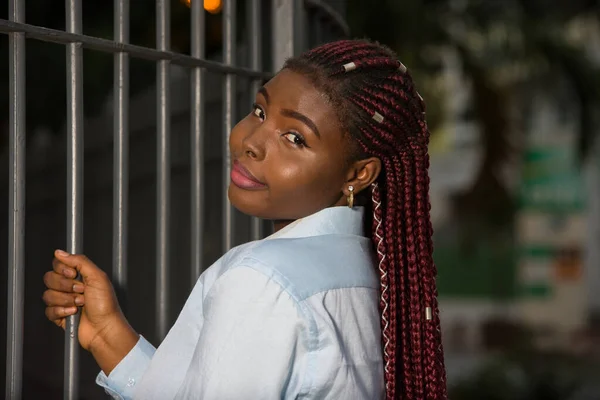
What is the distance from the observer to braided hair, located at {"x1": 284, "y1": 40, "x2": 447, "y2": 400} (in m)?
1.91

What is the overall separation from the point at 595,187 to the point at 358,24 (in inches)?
309

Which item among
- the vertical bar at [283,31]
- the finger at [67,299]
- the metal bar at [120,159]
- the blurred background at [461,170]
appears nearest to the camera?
the finger at [67,299]

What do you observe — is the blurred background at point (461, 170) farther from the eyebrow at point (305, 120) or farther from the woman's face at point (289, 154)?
the eyebrow at point (305, 120)

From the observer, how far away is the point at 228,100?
251cm

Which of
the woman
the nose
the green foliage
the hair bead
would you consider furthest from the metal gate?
the green foliage

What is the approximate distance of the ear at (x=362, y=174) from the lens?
6.35 feet

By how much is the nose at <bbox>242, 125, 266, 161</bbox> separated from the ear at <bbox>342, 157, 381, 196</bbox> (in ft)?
0.56

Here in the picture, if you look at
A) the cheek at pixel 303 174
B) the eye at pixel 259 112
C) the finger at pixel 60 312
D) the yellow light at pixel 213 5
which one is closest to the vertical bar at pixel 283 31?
the yellow light at pixel 213 5

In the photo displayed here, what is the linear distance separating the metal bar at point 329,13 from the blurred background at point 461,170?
2cm

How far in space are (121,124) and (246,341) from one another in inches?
25.5

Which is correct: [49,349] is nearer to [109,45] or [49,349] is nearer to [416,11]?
[109,45]

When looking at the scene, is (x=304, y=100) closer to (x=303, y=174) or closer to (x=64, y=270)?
(x=303, y=174)

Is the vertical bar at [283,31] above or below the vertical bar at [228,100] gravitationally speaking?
above

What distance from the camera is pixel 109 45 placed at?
205 cm
